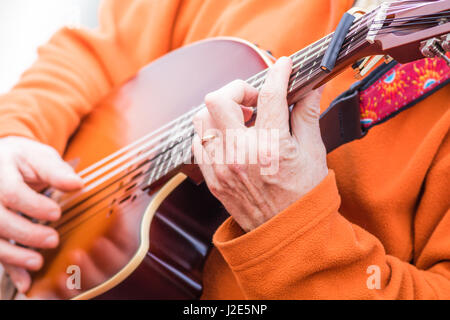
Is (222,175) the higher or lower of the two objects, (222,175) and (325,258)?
the higher

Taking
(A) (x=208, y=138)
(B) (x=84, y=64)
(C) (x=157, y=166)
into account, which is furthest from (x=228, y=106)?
(B) (x=84, y=64)

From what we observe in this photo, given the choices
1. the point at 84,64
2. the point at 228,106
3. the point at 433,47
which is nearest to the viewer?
the point at 433,47

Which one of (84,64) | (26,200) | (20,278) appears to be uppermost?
(84,64)

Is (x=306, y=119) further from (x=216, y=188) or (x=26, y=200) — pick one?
(x=26, y=200)

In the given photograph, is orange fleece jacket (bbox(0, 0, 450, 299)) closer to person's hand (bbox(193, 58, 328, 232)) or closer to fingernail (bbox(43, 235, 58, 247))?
person's hand (bbox(193, 58, 328, 232))

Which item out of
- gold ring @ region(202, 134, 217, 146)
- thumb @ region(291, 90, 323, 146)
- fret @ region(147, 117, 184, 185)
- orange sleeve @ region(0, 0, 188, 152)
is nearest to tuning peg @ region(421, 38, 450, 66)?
thumb @ region(291, 90, 323, 146)

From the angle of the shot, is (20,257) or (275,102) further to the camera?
(20,257)

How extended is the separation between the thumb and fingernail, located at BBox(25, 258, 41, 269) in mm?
483

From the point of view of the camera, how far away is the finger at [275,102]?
490 mm

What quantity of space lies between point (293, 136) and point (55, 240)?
44cm

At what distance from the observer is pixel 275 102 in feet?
1.61

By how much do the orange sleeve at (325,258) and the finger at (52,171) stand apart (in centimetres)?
30

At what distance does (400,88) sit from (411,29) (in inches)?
6.9
